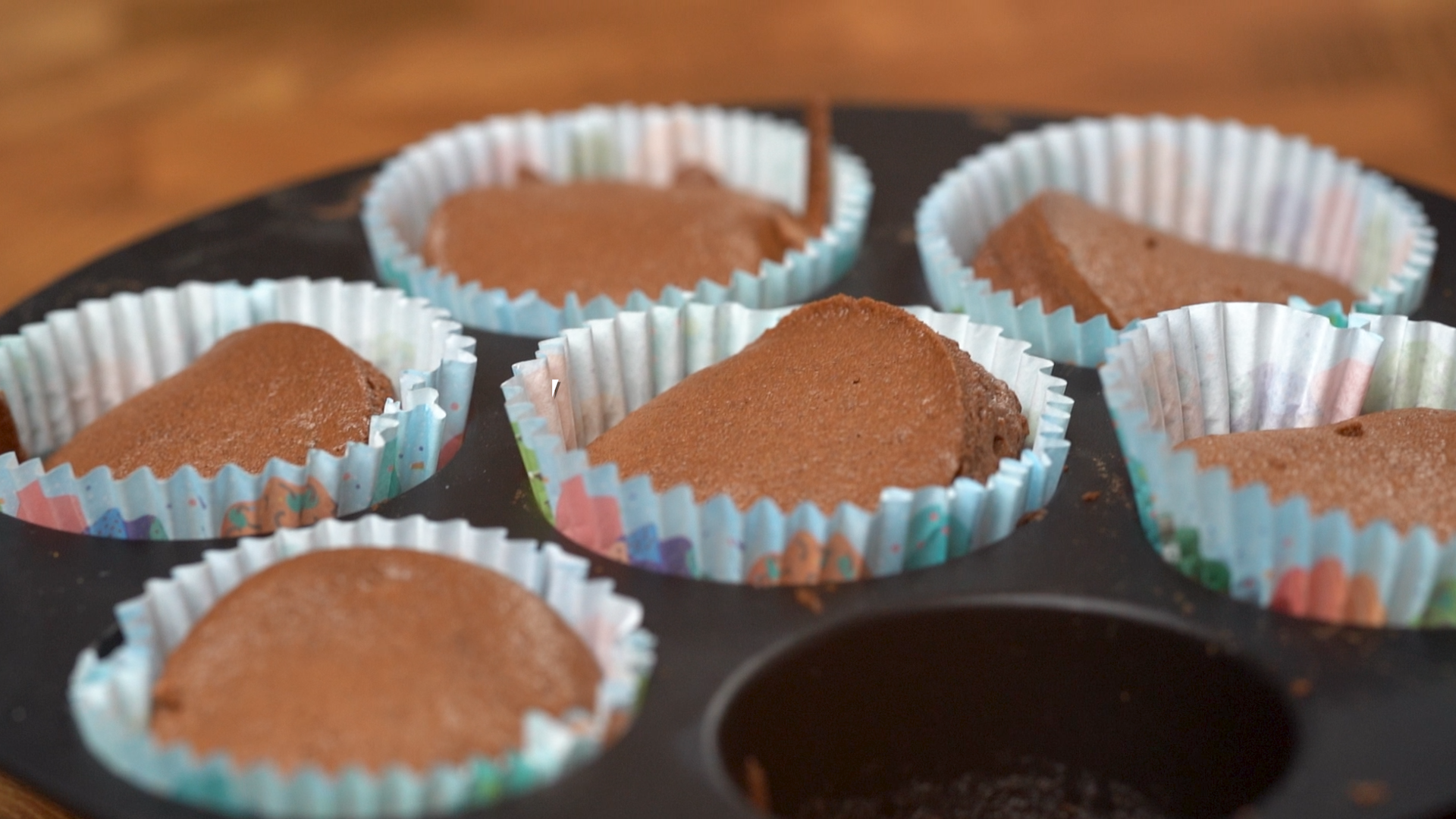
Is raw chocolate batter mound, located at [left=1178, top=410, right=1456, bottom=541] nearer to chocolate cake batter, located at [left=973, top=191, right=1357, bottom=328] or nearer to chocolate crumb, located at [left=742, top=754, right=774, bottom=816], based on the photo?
chocolate cake batter, located at [left=973, top=191, right=1357, bottom=328]

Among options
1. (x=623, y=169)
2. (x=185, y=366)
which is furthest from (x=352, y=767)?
(x=623, y=169)

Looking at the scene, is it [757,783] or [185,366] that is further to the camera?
[185,366]

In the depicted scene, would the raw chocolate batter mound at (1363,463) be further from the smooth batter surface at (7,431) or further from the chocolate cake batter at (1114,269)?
the smooth batter surface at (7,431)

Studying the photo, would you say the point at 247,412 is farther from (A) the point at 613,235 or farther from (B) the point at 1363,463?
(B) the point at 1363,463

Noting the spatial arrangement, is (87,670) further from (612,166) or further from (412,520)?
(612,166)

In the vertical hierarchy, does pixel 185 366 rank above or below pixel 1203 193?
below

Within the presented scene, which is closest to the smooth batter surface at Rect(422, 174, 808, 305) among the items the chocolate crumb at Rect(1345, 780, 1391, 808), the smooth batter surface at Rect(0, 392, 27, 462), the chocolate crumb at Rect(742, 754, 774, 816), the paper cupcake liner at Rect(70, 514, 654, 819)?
the smooth batter surface at Rect(0, 392, 27, 462)
